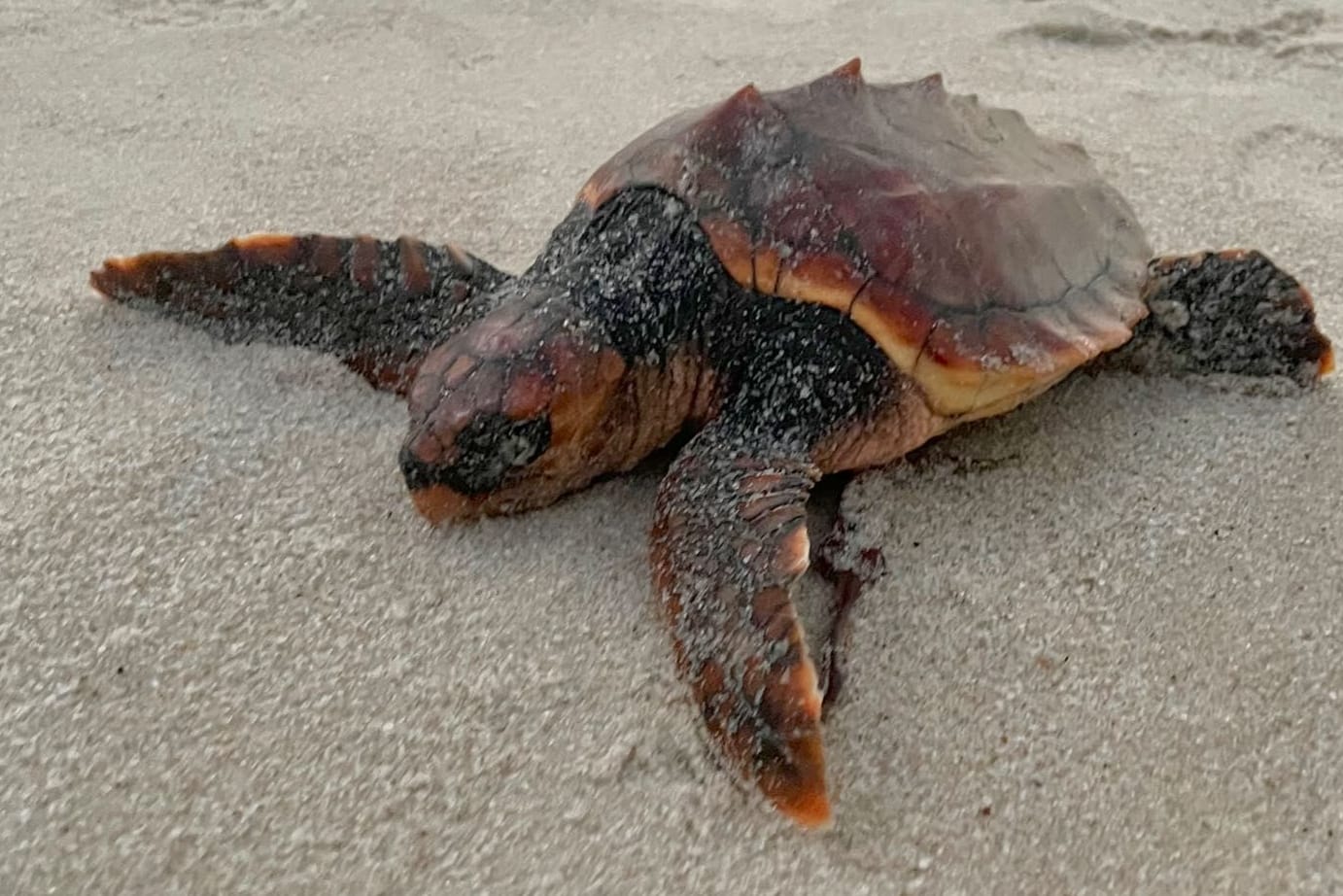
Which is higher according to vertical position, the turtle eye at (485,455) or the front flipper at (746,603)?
the turtle eye at (485,455)

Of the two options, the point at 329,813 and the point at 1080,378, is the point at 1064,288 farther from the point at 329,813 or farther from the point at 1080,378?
the point at 329,813

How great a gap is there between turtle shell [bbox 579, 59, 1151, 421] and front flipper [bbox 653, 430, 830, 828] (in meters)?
0.20

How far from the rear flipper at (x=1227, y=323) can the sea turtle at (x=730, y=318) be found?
4 cm

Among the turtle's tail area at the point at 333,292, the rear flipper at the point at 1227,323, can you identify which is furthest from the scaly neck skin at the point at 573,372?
the rear flipper at the point at 1227,323

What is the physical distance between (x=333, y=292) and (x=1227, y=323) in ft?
4.14

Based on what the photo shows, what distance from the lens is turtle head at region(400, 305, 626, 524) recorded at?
3.89 feet

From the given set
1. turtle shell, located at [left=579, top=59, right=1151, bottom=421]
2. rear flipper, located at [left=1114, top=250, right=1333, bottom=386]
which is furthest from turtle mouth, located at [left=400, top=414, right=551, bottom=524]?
rear flipper, located at [left=1114, top=250, right=1333, bottom=386]

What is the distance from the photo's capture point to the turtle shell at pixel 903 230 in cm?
126

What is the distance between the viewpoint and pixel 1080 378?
5.06 feet

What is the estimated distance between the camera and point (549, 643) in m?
1.15

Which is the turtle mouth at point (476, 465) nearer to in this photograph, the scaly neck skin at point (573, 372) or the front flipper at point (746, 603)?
the scaly neck skin at point (573, 372)

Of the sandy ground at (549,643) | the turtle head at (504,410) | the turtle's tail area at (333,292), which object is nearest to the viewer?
the sandy ground at (549,643)

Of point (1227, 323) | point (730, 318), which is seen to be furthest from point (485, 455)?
point (1227, 323)

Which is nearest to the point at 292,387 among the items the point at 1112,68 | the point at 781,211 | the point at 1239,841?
the point at 781,211
